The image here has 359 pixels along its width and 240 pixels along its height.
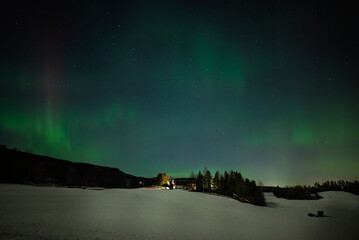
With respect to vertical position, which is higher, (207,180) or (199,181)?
(207,180)

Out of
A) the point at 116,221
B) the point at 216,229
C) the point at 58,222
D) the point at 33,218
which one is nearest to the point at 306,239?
the point at 216,229

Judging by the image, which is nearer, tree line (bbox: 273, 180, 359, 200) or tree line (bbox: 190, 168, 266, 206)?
tree line (bbox: 190, 168, 266, 206)

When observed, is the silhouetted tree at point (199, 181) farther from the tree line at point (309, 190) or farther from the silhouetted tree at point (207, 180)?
the tree line at point (309, 190)

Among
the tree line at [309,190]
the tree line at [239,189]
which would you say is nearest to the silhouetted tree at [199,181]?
the tree line at [239,189]

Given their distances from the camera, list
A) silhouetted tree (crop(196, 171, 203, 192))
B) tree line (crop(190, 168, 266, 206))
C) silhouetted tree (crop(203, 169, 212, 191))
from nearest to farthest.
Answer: tree line (crop(190, 168, 266, 206)) → silhouetted tree (crop(196, 171, 203, 192)) → silhouetted tree (crop(203, 169, 212, 191))

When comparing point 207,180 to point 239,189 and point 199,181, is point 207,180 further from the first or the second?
point 239,189

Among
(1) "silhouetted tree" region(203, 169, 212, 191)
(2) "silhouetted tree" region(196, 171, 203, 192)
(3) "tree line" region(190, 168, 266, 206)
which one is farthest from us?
(1) "silhouetted tree" region(203, 169, 212, 191)

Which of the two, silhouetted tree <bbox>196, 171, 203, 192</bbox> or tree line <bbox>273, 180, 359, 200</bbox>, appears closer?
silhouetted tree <bbox>196, 171, 203, 192</bbox>

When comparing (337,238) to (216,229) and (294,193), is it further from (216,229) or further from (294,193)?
(294,193)

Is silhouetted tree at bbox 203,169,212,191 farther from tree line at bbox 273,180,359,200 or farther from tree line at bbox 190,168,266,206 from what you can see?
tree line at bbox 273,180,359,200

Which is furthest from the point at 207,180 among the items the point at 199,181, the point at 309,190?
the point at 309,190

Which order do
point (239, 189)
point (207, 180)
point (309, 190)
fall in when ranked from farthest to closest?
point (309, 190)
point (207, 180)
point (239, 189)

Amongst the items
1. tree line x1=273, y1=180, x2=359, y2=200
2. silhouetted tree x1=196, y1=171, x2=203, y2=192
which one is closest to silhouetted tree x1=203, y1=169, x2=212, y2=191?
silhouetted tree x1=196, y1=171, x2=203, y2=192

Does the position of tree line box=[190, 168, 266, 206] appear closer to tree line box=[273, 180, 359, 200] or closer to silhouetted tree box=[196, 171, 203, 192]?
silhouetted tree box=[196, 171, 203, 192]
